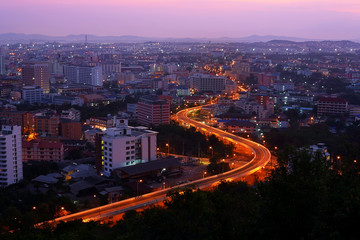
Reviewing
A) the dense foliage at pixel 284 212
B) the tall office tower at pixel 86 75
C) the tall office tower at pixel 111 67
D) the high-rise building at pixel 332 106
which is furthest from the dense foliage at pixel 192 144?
the tall office tower at pixel 111 67

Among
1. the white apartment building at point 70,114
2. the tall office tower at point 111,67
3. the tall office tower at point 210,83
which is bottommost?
the white apartment building at point 70,114

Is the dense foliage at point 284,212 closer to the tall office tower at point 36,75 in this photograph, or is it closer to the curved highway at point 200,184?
the curved highway at point 200,184

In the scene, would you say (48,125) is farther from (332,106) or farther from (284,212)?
(284,212)

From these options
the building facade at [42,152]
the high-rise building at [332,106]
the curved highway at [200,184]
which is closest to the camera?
the curved highway at [200,184]

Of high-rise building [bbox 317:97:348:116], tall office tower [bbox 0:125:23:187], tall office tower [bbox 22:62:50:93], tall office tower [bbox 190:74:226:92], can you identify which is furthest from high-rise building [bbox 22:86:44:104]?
high-rise building [bbox 317:97:348:116]

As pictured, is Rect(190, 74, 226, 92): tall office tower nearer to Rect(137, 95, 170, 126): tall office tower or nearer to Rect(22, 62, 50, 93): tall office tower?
Rect(22, 62, 50, 93): tall office tower

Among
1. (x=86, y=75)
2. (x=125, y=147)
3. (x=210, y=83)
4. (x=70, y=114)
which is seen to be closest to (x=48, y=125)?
(x=70, y=114)

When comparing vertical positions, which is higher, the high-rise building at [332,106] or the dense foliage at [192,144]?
the high-rise building at [332,106]
